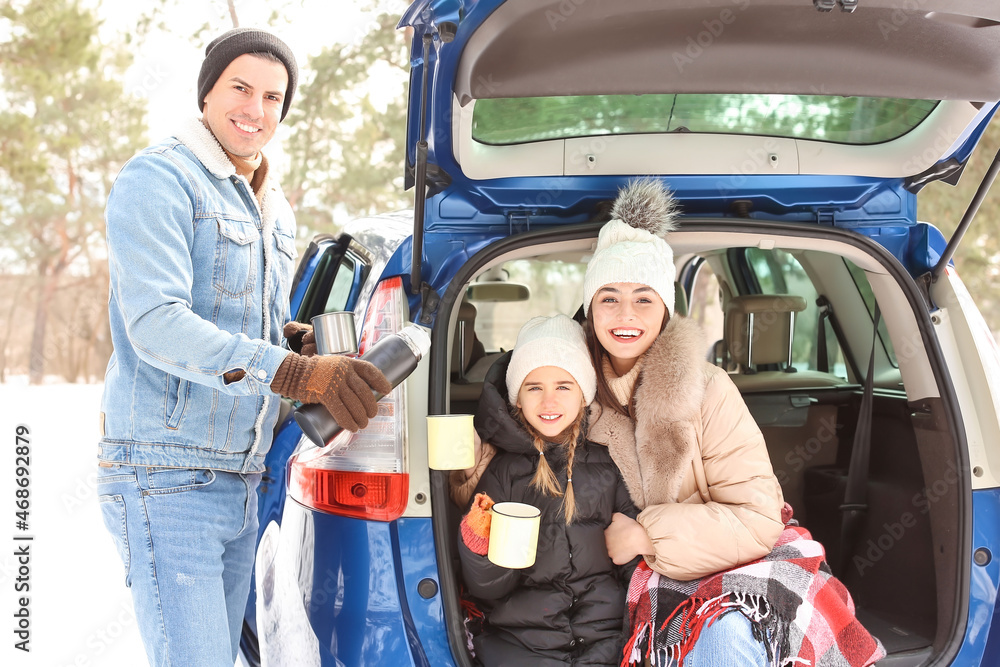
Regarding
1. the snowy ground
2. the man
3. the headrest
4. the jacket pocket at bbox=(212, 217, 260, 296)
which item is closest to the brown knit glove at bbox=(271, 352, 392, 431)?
the man

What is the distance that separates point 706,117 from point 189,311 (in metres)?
1.36

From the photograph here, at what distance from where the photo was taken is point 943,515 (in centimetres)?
208

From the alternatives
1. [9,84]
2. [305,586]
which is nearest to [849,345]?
[305,586]

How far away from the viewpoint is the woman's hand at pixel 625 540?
191cm

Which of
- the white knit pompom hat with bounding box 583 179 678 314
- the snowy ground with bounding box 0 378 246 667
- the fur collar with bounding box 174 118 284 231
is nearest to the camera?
the fur collar with bounding box 174 118 284 231

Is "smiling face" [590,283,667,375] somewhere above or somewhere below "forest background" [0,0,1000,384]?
below

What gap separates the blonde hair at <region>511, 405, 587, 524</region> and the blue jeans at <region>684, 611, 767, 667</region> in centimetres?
41

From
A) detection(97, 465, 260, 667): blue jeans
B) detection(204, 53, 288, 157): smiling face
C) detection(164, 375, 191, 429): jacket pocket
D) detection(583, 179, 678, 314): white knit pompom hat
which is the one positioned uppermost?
detection(204, 53, 288, 157): smiling face

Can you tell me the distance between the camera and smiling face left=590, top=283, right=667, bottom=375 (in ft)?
7.04

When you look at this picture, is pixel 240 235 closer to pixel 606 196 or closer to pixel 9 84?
pixel 606 196

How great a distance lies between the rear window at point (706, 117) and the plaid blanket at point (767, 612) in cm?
109

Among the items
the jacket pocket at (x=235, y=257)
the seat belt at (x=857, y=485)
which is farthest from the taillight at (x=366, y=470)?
the seat belt at (x=857, y=485)

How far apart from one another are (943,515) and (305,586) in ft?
5.27

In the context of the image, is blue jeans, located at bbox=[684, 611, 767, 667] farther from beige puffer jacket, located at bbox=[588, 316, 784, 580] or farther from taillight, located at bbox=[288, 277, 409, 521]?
taillight, located at bbox=[288, 277, 409, 521]
